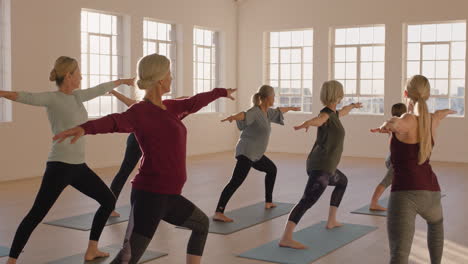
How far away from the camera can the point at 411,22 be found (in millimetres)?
10578

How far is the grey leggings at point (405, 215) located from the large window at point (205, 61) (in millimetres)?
8760

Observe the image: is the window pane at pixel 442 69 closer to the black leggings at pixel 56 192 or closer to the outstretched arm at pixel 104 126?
the black leggings at pixel 56 192

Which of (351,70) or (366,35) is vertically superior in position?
(366,35)

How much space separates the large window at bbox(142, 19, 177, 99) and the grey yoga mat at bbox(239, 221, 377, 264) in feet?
19.5

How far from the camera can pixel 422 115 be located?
287 cm

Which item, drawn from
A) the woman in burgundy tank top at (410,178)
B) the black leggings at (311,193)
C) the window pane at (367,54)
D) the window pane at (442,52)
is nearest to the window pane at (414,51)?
the window pane at (442,52)

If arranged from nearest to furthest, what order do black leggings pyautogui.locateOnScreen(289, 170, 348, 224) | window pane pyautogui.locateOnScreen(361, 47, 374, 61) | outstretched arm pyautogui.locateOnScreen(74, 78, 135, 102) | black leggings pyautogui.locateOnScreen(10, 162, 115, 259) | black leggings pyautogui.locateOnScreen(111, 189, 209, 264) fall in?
black leggings pyautogui.locateOnScreen(111, 189, 209, 264)
black leggings pyautogui.locateOnScreen(10, 162, 115, 259)
outstretched arm pyautogui.locateOnScreen(74, 78, 135, 102)
black leggings pyautogui.locateOnScreen(289, 170, 348, 224)
window pane pyautogui.locateOnScreen(361, 47, 374, 61)

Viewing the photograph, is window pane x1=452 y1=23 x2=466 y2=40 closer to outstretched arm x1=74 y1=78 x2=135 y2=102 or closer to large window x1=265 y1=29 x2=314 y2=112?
large window x1=265 y1=29 x2=314 y2=112

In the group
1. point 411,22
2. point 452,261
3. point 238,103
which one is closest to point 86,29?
point 238,103

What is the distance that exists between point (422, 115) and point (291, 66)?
924cm

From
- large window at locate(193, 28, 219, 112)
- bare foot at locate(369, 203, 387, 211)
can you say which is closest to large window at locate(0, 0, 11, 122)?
large window at locate(193, 28, 219, 112)

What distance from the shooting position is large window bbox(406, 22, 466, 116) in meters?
10.4

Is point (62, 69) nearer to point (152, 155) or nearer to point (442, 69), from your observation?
point (152, 155)

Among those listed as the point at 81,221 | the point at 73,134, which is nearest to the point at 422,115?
the point at 73,134
